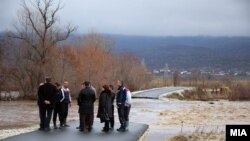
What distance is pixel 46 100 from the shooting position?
2147 cm

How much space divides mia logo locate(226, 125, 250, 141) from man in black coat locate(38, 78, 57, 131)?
38.4 feet

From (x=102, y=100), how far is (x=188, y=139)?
400 centimetres

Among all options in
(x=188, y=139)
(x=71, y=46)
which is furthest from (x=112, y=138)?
(x=71, y=46)

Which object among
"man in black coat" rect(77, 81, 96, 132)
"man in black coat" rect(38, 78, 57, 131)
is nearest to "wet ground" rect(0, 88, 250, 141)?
"man in black coat" rect(38, 78, 57, 131)

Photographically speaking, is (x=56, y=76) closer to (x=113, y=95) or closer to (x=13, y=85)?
(x=13, y=85)

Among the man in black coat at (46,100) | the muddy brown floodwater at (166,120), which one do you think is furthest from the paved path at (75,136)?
the muddy brown floodwater at (166,120)

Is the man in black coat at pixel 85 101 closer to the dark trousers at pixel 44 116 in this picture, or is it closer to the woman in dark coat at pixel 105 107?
the woman in dark coat at pixel 105 107

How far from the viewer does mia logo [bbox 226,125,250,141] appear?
10852 mm

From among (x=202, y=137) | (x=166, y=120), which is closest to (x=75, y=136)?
(x=202, y=137)

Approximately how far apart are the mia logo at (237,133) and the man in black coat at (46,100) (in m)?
11.7

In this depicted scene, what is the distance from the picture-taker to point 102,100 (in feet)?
70.9

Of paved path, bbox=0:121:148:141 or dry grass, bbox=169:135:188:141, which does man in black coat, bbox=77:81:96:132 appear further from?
dry grass, bbox=169:135:188:141

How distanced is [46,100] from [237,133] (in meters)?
11.9

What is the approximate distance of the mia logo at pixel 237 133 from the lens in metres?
10.9
